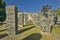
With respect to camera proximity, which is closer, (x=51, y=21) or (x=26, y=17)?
(x=51, y=21)

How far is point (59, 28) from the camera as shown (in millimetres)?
13039

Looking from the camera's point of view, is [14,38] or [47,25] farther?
[47,25]

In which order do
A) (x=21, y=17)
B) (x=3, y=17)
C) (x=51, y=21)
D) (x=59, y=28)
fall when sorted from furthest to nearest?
(x=3, y=17), (x=21, y=17), (x=51, y=21), (x=59, y=28)

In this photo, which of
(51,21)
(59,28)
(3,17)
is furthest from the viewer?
(3,17)

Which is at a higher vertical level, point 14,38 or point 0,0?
point 0,0

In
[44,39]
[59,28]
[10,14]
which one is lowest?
[44,39]

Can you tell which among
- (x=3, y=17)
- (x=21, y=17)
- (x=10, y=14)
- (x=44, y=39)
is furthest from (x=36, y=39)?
(x=3, y=17)

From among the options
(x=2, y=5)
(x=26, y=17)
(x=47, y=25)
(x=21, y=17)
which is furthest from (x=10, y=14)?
(x=2, y=5)

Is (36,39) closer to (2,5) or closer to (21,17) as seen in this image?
(21,17)

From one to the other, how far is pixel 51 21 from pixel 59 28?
6938 mm

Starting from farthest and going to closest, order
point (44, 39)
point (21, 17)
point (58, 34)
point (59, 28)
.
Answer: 1. point (21, 17)
2. point (44, 39)
3. point (59, 28)
4. point (58, 34)

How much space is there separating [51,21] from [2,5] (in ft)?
103

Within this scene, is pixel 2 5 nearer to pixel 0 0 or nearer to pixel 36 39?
pixel 0 0

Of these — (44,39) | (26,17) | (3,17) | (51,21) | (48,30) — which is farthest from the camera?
(3,17)
